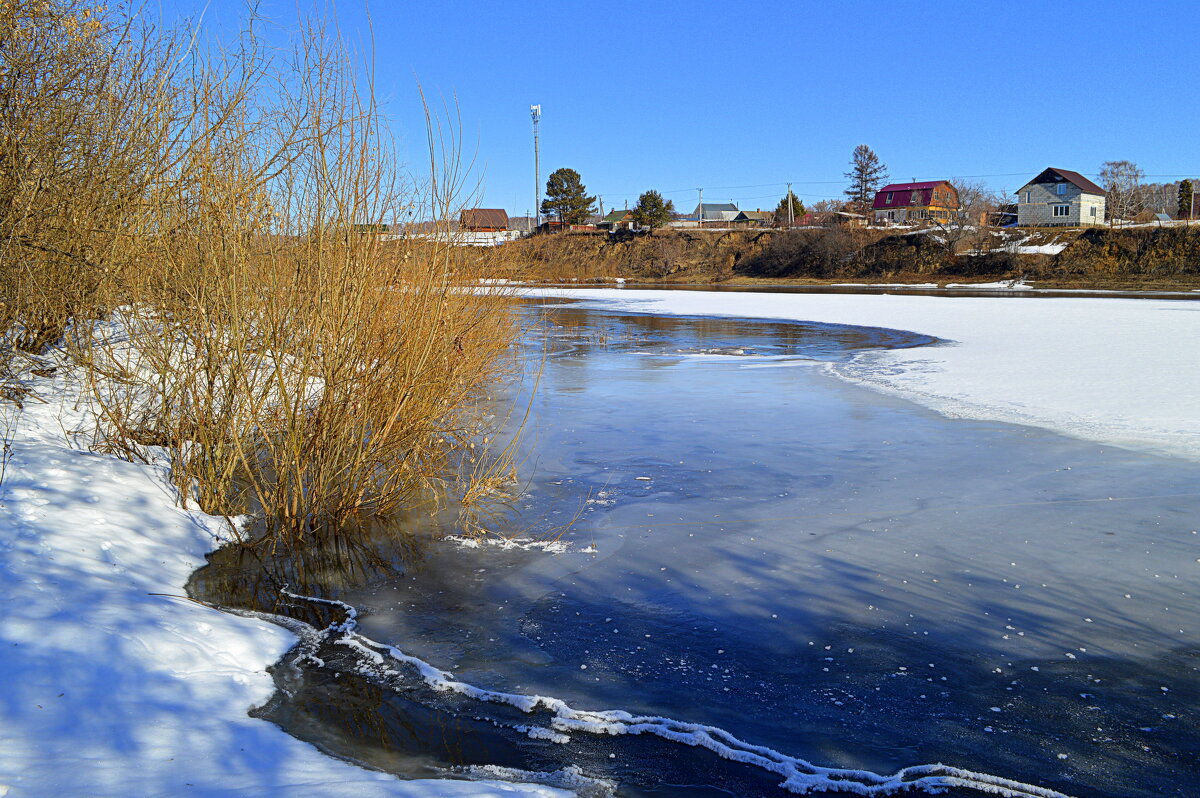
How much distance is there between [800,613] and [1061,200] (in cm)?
7639

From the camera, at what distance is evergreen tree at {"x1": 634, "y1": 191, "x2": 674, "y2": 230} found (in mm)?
76312

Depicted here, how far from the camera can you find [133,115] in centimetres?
752

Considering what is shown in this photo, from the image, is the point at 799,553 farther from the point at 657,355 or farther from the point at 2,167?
the point at 657,355

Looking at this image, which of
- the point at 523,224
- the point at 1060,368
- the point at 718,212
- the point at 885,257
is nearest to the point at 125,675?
the point at 1060,368

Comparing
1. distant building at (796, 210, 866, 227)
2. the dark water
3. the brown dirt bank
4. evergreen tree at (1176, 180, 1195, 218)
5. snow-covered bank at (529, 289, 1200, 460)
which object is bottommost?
the dark water

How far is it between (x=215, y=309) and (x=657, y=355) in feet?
40.2

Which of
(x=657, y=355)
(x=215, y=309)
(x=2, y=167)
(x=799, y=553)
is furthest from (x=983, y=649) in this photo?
(x=657, y=355)

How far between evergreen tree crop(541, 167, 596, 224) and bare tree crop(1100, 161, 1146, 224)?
138 feet

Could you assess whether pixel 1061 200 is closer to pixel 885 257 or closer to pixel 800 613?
pixel 885 257

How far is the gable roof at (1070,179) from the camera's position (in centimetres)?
6900

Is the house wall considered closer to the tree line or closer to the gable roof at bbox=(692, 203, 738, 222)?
the tree line

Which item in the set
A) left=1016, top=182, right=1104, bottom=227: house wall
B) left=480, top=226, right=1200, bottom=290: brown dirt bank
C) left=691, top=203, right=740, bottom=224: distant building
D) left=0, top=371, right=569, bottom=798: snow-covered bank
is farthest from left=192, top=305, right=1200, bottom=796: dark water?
left=691, top=203, right=740, bottom=224: distant building

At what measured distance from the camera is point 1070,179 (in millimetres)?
69188

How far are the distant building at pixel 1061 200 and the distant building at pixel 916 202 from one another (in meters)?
9.09
